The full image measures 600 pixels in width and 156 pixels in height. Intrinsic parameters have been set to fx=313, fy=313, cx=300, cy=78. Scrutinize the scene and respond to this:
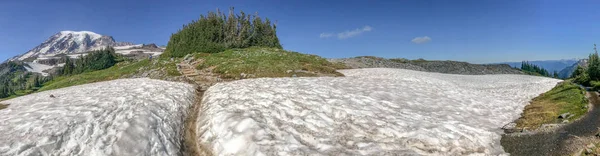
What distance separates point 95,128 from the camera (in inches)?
431

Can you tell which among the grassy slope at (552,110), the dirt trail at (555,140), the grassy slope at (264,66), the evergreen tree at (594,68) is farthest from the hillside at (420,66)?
the dirt trail at (555,140)

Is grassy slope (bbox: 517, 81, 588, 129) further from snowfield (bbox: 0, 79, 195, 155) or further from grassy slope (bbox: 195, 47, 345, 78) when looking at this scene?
grassy slope (bbox: 195, 47, 345, 78)

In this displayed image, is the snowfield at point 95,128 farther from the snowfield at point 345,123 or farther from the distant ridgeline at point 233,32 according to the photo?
the distant ridgeline at point 233,32

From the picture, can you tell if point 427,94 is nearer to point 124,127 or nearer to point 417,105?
point 417,105

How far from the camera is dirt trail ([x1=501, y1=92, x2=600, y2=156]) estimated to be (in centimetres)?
1064

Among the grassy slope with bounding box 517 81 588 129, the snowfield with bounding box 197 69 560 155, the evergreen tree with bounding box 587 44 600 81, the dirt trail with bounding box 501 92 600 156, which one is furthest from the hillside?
the dirt trail with bounding box 501 92 600 156

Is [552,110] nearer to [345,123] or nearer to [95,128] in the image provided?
[345,123]

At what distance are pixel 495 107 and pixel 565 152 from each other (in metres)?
8.67

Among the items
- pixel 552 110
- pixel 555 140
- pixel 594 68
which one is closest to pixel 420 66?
pixel 594 68

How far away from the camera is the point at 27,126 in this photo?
10.9 meters

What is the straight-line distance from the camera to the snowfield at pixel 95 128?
947 cm

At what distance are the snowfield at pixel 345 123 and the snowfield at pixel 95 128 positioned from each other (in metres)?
1.50

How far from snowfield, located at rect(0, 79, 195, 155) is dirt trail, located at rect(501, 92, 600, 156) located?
12.0 m

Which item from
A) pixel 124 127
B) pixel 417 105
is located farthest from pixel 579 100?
pixel 124 127
